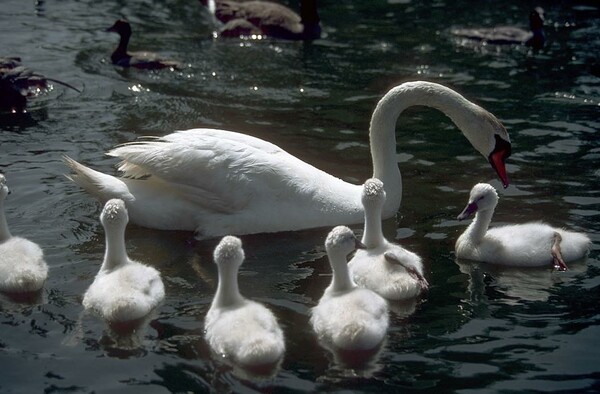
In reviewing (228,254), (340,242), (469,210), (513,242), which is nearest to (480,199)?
(469,210)

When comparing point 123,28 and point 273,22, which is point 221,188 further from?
point 273,22

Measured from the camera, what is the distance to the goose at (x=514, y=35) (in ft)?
61.9

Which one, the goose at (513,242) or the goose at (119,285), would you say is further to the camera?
the goose at (513,242)

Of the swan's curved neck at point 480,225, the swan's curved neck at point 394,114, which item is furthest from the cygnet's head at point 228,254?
the swan's curved neck at point 394,114

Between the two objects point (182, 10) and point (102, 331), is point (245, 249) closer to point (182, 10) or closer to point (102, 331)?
point (102, 331)

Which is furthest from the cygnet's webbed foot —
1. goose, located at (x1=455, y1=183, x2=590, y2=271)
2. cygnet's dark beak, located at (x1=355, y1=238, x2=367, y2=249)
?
cygnet's dark beak, located at (x1=355, y1=238, x2=367, y2=249)

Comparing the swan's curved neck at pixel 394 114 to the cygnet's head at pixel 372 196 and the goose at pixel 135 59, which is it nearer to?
the cygnet's head at pixel 372 196

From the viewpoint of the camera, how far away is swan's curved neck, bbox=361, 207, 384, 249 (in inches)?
345

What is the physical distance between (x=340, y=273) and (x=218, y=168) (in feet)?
7.87

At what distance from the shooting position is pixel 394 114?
10672 millimetres

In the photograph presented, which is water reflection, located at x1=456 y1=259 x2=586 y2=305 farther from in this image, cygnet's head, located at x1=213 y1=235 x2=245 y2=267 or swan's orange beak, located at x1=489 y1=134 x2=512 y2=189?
cygnet's head, located at x1=213 y1=235 x2=245 y2=267

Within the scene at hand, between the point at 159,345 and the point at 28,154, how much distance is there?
5432 millimetres

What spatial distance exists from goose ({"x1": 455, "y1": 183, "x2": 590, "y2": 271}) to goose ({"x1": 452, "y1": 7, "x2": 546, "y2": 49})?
10.00 m

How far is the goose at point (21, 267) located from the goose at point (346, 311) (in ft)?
7.49
